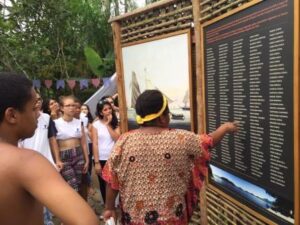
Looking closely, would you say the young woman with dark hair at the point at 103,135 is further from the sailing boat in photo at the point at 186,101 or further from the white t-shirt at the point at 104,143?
the sailing boat in photo at the point at 186,101

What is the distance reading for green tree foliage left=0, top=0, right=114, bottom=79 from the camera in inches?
508

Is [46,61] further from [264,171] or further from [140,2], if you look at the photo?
[264,171]

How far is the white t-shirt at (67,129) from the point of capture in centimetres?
556

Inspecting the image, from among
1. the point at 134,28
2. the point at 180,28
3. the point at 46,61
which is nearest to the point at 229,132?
the point at 180,28

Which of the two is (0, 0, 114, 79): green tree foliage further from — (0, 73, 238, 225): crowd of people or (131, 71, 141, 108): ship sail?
(131, 71, 141, 108): ship sail

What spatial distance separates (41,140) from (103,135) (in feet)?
3.56

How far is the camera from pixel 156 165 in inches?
119

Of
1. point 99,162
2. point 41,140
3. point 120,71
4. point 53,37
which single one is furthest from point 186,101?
point 53,37

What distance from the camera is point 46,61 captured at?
14.8m

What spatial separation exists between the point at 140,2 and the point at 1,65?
627cm

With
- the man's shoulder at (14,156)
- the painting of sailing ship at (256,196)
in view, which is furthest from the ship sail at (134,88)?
the man's shoulder at (14,156)

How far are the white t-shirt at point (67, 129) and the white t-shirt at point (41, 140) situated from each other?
0.94ft

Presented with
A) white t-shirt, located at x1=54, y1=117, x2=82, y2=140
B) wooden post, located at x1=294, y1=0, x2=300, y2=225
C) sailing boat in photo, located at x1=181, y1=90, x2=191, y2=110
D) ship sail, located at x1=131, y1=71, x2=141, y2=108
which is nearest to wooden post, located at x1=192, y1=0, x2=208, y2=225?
sailing boat in photo, located at x1=181, y1=90, x2=191, y2=110

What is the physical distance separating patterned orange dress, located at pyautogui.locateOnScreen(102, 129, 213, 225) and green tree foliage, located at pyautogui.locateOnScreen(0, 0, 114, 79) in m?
9.66
